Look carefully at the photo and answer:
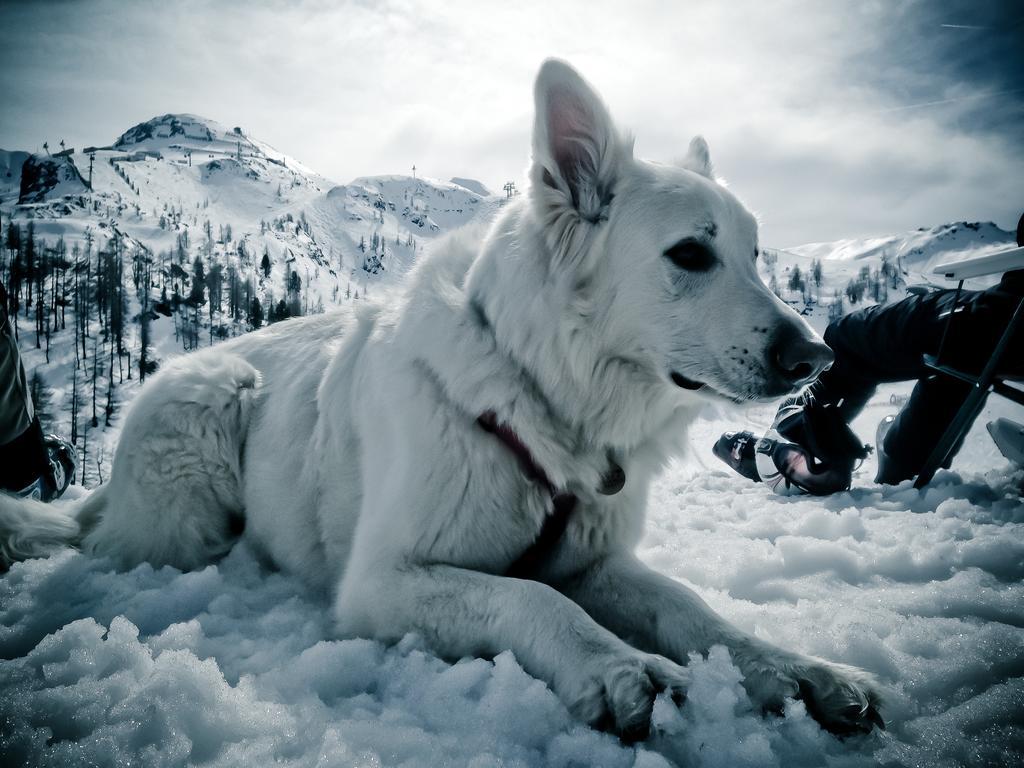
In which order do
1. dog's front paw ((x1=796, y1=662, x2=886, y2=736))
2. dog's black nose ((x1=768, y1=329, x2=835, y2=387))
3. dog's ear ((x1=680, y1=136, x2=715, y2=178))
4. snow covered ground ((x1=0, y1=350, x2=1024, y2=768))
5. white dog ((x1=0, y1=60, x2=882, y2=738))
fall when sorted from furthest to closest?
1. dog's ear ((x1=680, y1=136, x2=715, y2=178))
2. dog's black nose ((x1=768, y1=329, x2=835, y2=387))
3. white dog ((x1=0, y1=60, x2=882, y2=738))
4. dog's front paw ((x1=796, y1=662, x2=886, y2=736))
5. snow covered ground ((x1=0, y1=350, x2=1024, y2=768))

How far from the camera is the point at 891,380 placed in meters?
4.69

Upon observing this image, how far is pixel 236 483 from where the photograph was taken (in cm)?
357

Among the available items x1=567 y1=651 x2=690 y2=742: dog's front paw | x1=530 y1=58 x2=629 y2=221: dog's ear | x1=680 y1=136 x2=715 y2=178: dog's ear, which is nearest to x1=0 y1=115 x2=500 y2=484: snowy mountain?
x1=680 y1=136 x2=715 y2=178: dog's ear

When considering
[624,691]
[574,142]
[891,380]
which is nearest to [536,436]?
[624,691]

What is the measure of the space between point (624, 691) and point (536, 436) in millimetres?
1177

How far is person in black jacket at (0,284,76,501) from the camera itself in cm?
360

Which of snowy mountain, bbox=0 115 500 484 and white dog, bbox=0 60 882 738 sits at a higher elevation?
white dog, bbox=0 60 882 738

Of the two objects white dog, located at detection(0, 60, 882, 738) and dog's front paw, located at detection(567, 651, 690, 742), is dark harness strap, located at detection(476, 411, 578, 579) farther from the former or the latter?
dog's front paw, located at detection(567, 651, 690, 742)

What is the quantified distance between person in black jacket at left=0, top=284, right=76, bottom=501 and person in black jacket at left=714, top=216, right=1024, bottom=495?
5722 mm

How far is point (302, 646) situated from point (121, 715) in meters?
0.85

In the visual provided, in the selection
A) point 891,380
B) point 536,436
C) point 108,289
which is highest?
point 891,380

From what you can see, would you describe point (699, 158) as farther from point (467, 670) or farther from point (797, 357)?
point (467, 670)

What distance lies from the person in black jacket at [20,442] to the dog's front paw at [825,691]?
4.63 metres

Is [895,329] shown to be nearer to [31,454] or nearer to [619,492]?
[619,492]
